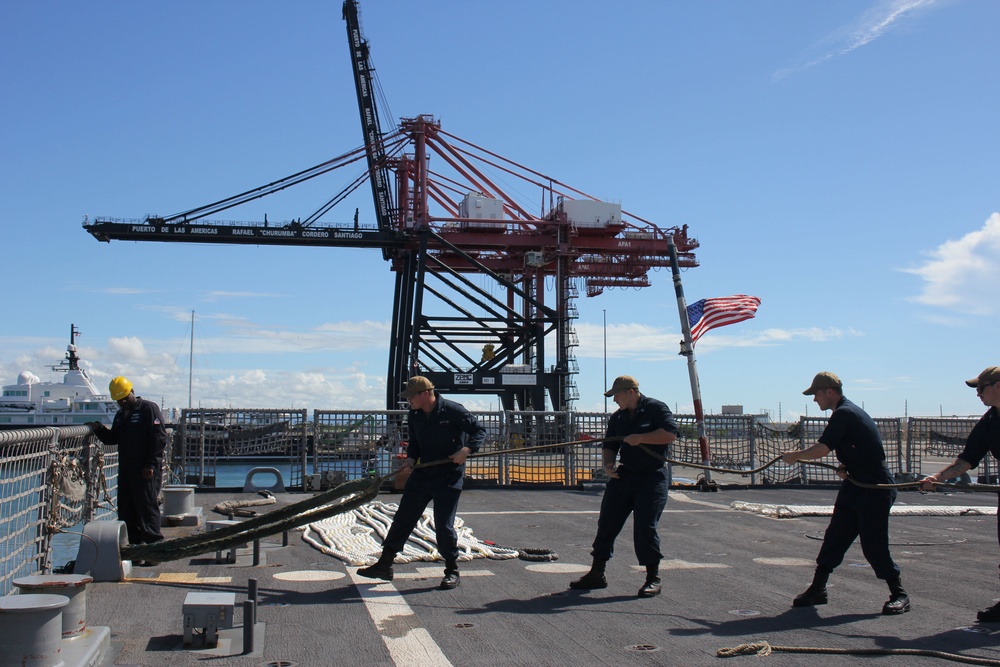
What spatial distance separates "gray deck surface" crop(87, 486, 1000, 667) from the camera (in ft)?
16.2

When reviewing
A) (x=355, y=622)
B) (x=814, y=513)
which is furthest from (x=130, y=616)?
(x=814, y=513)

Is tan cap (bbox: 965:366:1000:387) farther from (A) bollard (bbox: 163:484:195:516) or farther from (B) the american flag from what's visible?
(B) the american flag

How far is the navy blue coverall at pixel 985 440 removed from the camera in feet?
19.4

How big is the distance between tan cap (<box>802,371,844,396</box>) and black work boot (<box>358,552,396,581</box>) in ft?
11.6

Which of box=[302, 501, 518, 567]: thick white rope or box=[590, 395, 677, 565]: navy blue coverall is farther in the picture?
box=[302, 501, 518, 567]: thick white rope

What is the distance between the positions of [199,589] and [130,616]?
982mm

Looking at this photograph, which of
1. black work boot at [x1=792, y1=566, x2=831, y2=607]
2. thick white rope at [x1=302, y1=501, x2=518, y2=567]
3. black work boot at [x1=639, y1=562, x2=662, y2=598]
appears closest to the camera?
black work boot at [x1=792, y1=566, x2=831, y2=607]

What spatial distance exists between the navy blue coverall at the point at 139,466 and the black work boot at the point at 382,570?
7.63 ft

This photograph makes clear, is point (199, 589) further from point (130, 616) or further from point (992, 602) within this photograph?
point (992, 602)

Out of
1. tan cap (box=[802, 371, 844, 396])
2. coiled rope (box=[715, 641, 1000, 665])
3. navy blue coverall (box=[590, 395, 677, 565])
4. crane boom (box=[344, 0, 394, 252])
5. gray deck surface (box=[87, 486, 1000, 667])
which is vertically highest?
crane boom (box=[344, 0, 394, 252])

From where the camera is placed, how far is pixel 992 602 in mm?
6309

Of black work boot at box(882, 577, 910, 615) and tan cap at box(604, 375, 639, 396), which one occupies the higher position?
tan cap at box(604, 375, 639, 396)

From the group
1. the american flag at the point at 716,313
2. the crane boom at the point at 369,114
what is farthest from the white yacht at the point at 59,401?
the american flag at the point at 716,313

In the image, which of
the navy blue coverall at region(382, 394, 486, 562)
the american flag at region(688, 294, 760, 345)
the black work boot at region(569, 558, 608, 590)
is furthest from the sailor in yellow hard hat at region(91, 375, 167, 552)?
the american flag at region(688, 294, 760, 345)
